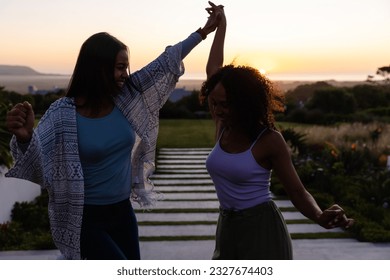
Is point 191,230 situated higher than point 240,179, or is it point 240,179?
point 240,179

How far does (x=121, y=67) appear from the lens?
2.21m

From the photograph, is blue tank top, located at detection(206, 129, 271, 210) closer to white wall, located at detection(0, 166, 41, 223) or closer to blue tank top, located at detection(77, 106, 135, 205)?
blue tank top, located at detection(77, 106, 135, 205)

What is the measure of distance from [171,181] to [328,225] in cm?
714

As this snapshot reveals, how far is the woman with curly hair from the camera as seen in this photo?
196 centimetres

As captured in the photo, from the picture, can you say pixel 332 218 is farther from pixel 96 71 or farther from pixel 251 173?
pixel 96 71

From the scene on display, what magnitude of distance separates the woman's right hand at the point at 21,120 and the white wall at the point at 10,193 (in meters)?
4.14

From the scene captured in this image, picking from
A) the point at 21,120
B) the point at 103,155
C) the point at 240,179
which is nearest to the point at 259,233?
the point at 240,179

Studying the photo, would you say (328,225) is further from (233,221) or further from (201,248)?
(201,248)

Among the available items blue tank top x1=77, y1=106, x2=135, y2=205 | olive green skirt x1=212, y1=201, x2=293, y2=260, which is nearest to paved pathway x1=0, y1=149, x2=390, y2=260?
blue tank top x1=77, y1=106, x2=135, y2=205

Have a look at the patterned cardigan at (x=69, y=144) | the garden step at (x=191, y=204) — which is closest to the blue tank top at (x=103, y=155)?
the patterned cardigan at (x=69, y=144)

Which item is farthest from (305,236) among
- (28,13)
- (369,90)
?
(369,90)

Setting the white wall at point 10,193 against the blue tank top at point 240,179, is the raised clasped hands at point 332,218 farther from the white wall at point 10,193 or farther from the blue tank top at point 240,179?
the white wall at point 10,193

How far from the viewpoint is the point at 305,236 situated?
18.1 ft

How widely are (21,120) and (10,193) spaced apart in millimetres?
4611
